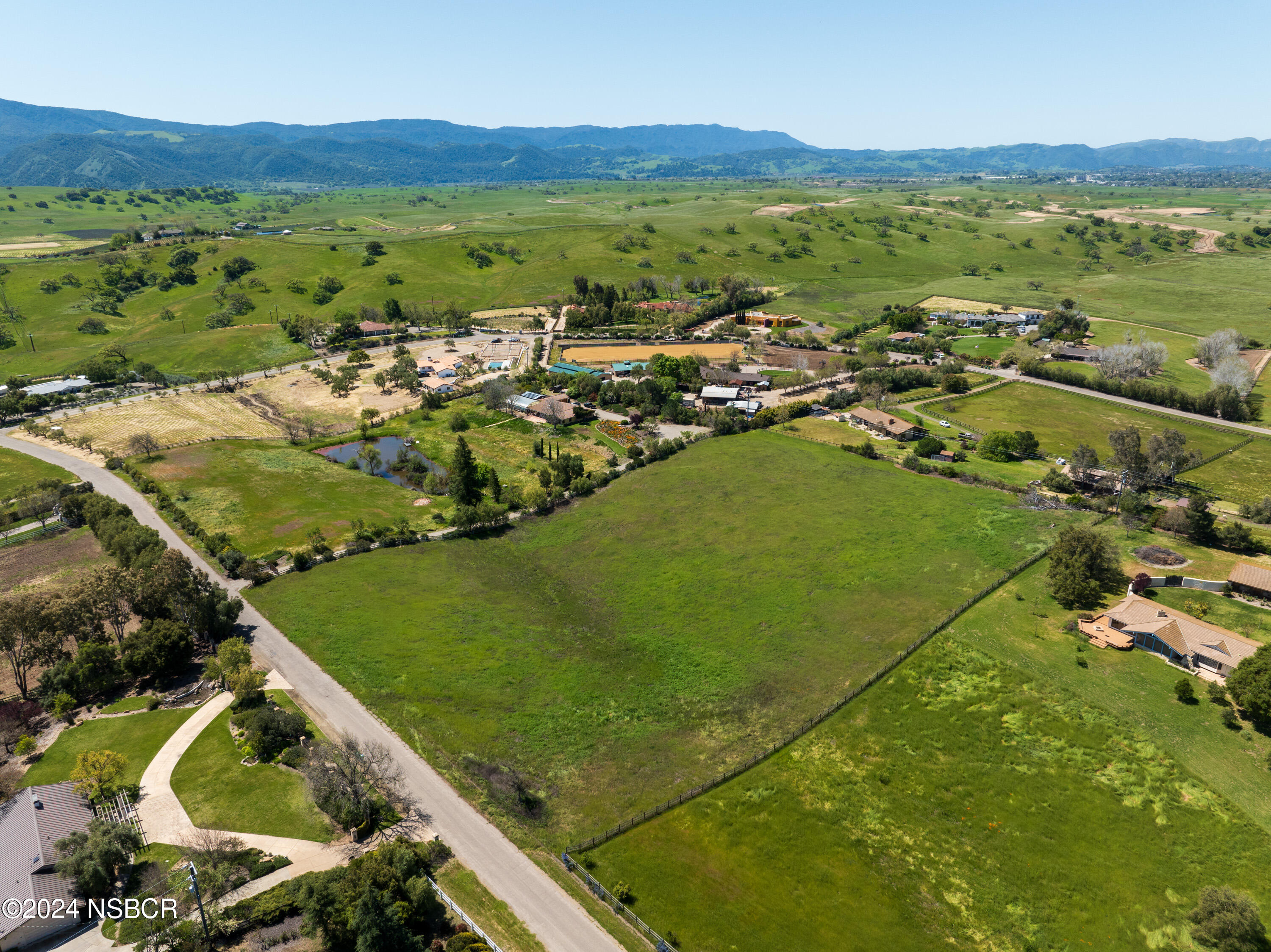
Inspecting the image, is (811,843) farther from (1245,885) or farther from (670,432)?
(670,432)

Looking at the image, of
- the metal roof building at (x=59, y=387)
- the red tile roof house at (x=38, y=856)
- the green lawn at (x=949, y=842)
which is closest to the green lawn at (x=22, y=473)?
the metal roof building at (x=59, y=387)

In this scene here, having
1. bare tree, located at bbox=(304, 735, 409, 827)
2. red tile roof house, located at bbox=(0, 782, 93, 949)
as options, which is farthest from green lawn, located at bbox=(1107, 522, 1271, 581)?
red tile roof house, located at bbox=(0, 782, 93, 949)

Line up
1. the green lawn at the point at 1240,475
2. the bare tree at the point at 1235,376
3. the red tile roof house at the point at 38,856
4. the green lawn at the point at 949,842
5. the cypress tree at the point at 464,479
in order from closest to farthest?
the red tile roof house at the point at 38,856, the green lawn at the point at 949,842, the cypress tree at the point at 464,479, the green lawn at the point at 1240,475, the bare tree at the point at 1235,376

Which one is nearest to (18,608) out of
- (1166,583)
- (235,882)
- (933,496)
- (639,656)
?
(235,882)

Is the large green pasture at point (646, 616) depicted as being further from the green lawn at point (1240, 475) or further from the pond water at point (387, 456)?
the green lawn at point (1240, 475)

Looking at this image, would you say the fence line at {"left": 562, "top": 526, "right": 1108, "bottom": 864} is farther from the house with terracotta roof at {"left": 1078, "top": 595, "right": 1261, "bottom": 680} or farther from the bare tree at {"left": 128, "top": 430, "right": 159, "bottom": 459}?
the bare tree at {"left": 128, "top": 430, "right": 159, "bottom": 459}
